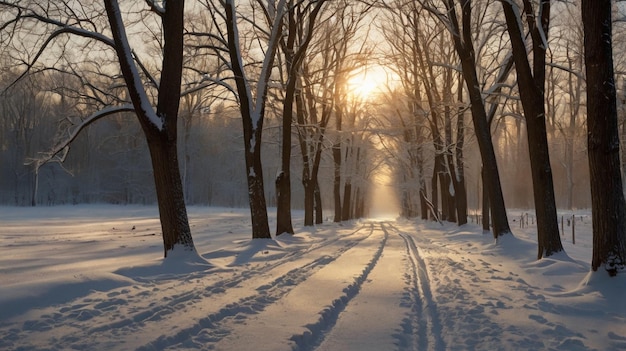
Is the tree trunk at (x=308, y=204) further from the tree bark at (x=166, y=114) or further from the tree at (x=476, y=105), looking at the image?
the tree bark at (x=166, y=114)

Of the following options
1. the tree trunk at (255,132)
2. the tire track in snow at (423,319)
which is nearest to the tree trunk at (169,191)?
the tree trunk at (255,132)

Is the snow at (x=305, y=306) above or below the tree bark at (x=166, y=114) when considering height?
below

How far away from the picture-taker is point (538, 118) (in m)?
9.72

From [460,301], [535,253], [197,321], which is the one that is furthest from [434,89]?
[197,321]

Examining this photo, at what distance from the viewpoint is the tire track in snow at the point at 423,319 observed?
465cm

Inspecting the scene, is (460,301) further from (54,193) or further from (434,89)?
(54,193)

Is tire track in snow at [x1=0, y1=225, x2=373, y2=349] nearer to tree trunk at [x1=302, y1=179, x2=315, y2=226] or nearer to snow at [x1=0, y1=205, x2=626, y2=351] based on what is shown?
snow at [x1=0, y1=205, x2=626, y2=351]

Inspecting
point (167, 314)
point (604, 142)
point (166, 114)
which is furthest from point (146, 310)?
point (604, 142)

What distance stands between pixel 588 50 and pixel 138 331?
7325 mm

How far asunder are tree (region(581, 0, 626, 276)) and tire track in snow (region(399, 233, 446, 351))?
108 inches

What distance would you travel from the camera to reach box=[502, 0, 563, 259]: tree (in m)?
9.68

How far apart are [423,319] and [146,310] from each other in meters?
3.36

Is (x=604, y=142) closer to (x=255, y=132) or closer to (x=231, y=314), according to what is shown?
(x=231, y=314)

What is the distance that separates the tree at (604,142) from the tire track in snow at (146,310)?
493 centimetres
